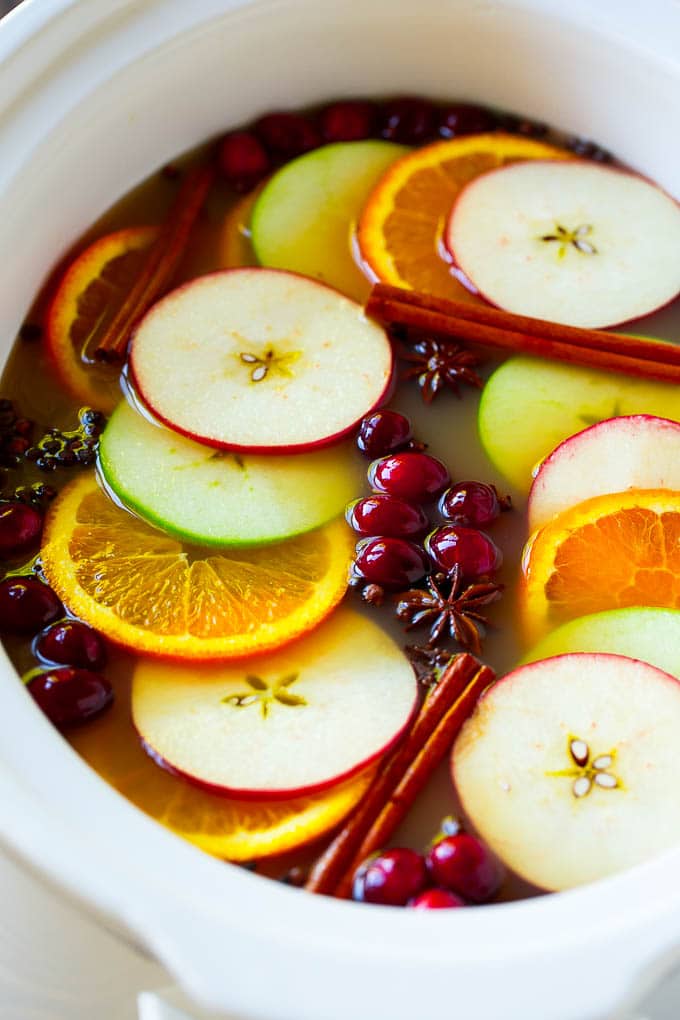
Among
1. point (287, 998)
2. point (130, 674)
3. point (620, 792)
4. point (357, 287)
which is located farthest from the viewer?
point (357, 287)

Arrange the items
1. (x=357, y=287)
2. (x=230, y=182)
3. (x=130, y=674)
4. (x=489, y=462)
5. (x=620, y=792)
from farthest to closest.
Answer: (x=230, y=182) → (x=357, y=287) → (x=489, y=462) → (x=130, y=674) → (x=620, y=792)

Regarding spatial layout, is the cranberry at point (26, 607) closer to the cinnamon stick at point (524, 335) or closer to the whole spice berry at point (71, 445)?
the whole spice berry at point (71, 445)

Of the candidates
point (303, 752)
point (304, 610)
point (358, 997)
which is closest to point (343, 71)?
point (304, 610)

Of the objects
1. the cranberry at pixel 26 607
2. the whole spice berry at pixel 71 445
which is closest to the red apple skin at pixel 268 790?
the cranberry at pixel 26 607

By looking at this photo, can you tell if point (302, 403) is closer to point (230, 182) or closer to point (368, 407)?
point (368, 407)

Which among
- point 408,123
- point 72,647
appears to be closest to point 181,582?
point 72,647

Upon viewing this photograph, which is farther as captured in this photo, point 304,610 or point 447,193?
point 447,193

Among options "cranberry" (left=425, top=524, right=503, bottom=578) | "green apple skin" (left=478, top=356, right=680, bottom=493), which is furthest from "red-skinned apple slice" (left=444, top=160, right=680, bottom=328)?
"cranberry" (left=425, top=524, right=503, bottom=578)
